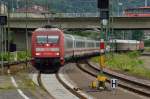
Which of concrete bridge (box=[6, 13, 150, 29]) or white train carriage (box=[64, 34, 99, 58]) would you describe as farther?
concrete bridge (box=[6, 13, 150, 29])

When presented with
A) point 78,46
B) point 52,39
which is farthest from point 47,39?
point 78,46

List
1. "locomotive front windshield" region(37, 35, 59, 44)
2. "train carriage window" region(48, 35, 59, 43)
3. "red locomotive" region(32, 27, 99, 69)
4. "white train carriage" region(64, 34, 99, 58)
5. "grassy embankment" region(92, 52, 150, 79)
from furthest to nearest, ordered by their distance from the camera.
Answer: "white train carriage" region(64, 34, 99, 58), "grassy embankment" region(92, 52, 150, 79), "train carriage window" region(48, 35, 59, 43), "locomotive front windshield" region(37, 35, 59, 44), "red locomotive" region(32, 27, 99, 69)

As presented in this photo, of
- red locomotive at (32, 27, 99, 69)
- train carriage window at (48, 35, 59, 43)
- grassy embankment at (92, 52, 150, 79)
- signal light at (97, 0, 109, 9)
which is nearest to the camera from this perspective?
signal light at (97, 0, 109, 9)

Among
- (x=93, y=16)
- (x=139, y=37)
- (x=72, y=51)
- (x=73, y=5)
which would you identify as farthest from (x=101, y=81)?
(x=139, y=37)

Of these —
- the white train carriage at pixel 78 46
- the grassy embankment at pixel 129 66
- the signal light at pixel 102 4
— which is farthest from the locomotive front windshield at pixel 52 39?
the signal light at pixel 102 4

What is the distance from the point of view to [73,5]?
140 m

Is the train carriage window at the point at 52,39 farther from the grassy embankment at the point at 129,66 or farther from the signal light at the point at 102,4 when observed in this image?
the signal light at the point at 102,4

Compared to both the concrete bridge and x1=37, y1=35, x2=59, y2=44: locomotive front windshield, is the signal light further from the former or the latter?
the concrete bridge

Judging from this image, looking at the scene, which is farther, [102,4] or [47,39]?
[47,39]

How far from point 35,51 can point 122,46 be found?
255 ft

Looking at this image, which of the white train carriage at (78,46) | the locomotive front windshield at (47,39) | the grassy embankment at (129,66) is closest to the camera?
the locomotive front windshield at (47,39)

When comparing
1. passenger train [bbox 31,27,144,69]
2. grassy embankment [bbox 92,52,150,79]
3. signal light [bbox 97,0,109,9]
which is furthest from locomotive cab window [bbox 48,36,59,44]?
signal light [bbox 97,0,109,9]

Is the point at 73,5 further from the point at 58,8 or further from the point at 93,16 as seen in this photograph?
the point at 93,16

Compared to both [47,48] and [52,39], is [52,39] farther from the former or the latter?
[47,48]
